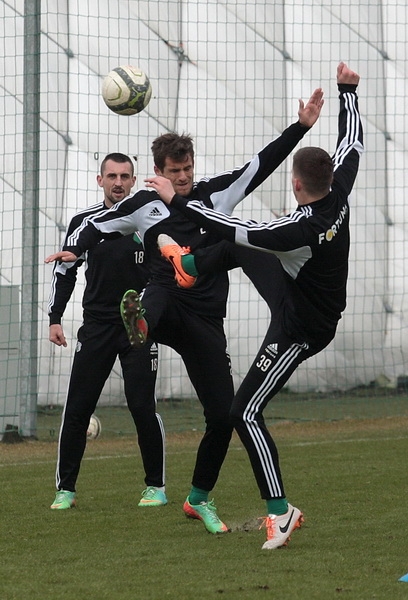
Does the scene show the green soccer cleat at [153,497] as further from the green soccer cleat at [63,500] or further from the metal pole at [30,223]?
the metal pole at [30,223]

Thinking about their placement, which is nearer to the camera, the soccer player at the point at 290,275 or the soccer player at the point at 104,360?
the soccer player at the point at 290,275

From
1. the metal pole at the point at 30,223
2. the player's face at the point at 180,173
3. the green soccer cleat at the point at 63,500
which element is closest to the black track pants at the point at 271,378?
the player's face at the point at 180,173

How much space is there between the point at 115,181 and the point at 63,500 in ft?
6.84

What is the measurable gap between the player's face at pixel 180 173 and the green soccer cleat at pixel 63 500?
2144mm

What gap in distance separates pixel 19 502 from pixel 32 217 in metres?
4.60

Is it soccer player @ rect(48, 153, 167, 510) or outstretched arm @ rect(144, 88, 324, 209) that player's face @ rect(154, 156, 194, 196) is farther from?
soccer player @ rect(48, 153, 167, 510)

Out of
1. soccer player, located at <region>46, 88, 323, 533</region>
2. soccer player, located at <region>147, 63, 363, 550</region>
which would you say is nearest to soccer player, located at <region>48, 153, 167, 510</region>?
soccer player, located at <region>46, 88, 323, 533</region>

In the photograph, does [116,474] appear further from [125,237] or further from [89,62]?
A: [89,62]

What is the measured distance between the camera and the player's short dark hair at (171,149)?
6879mm

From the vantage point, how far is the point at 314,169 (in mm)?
5922

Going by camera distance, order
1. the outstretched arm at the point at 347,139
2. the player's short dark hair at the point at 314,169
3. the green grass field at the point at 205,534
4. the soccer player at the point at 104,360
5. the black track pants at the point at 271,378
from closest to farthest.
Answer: the green grass field at the point at 205,534
the player's short dark hair at the point at 314,169
the black track pants at the point at 271,378
the outstretched arm at the point at 347,139
the soccer player at the point at 104,360

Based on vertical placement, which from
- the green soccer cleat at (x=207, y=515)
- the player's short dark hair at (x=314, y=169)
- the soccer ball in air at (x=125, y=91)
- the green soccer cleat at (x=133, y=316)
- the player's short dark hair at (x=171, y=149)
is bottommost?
the green soccer cleat at (x=207, y=515)

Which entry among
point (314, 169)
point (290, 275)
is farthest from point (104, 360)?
point (314, 169)

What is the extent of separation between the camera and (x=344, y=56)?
15258mm
